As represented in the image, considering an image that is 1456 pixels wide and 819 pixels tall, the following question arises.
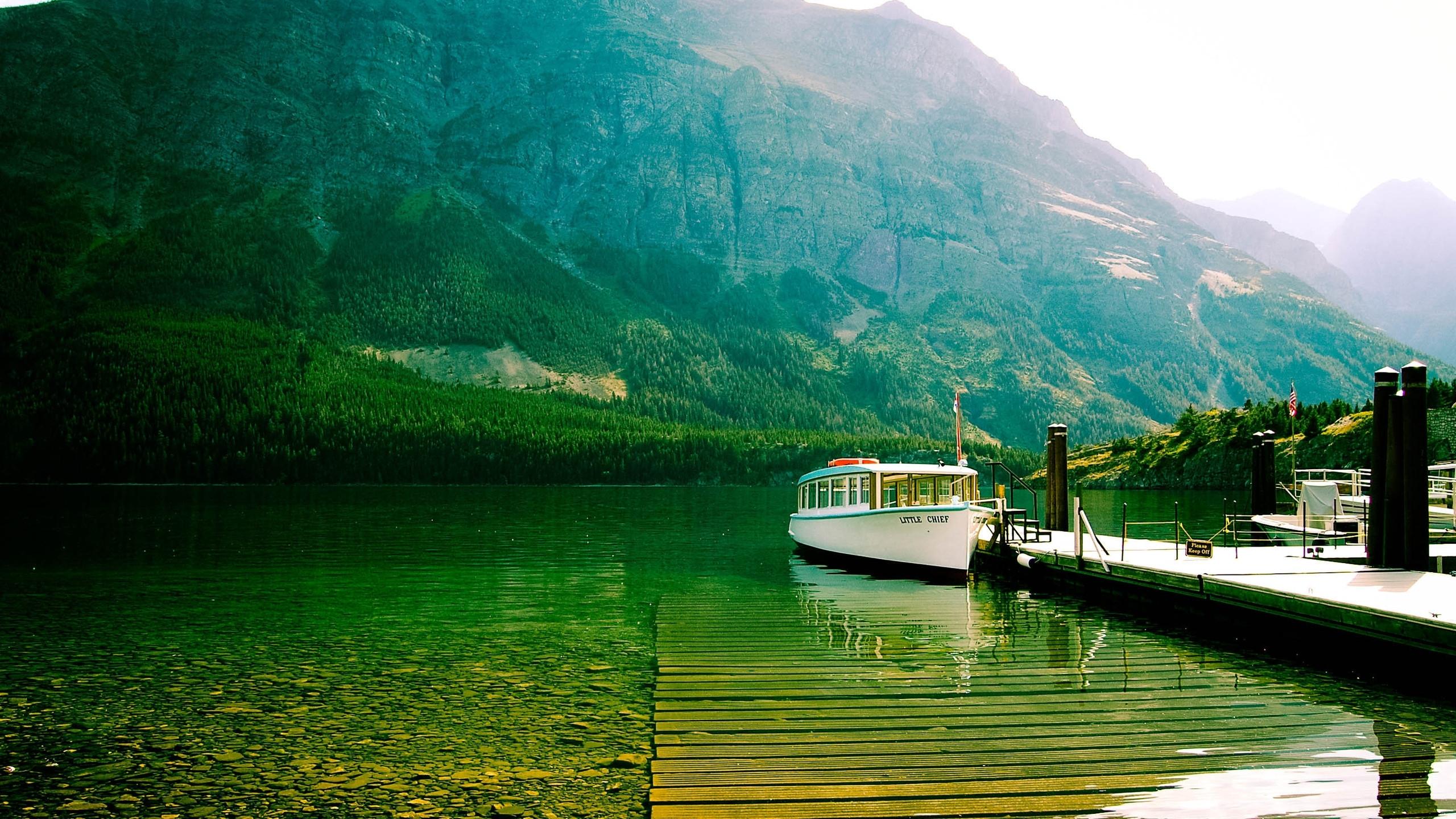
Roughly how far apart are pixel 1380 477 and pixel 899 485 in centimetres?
2110

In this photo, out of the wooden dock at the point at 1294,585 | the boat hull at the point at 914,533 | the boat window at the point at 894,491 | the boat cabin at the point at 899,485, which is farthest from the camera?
the boat window at the point at 894,491

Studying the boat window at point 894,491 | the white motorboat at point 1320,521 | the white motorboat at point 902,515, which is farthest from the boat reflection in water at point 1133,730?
the boat window at point 894,491

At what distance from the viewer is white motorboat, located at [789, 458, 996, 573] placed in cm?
4328

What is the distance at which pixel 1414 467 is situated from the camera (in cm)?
2809

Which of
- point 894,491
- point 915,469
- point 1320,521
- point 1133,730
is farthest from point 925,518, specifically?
point 1133,730

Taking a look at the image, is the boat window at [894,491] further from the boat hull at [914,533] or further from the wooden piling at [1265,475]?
the wooden piling at [1265,475]

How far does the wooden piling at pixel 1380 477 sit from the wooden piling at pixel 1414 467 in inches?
15.9

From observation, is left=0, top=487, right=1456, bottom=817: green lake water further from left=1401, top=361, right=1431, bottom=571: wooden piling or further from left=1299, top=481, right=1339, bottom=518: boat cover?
left=1299, top=481, right=1339, bottom=518: boat cover

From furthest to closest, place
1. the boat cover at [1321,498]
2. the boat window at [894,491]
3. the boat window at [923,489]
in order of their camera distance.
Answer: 1. the boat window at [894,491]
2. the boat window at [923,489]
3. the boat cover at [1321,498]

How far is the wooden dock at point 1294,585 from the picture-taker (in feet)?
70.8

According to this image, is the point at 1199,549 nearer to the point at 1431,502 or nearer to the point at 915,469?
the point at 915,469

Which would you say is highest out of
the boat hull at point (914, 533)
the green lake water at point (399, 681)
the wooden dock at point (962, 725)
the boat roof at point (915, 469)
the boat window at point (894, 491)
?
the boat roof at point (915, 469)

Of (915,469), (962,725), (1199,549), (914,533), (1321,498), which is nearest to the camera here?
(962,725)

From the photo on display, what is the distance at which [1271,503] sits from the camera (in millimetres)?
53406
